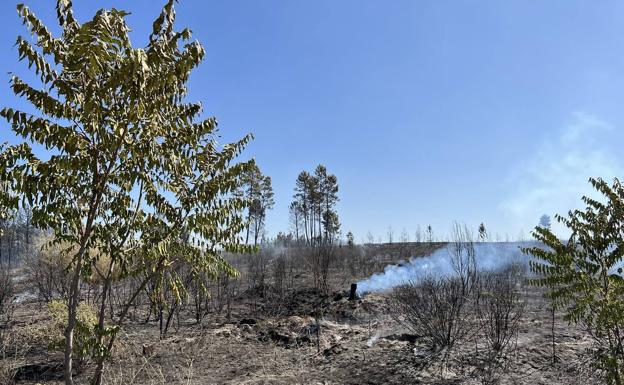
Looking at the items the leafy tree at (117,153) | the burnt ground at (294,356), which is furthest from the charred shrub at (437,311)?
the leafy tree at (117,153)

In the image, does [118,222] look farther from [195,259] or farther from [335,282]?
[335,282]

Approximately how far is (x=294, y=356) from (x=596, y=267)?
5.87 meters

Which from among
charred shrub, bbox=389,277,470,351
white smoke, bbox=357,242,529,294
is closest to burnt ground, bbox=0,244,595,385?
charred shrub, bbox=389,277,470,351

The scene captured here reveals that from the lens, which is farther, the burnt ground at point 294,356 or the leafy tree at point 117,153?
the burnt ground at point 294,356

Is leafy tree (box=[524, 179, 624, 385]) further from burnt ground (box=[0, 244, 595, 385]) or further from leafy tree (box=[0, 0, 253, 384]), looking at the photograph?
leafy tree (box=[0, 0, 253, 384])

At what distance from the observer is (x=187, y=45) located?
3.93 m

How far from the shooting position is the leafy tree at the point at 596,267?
5223 millimetres

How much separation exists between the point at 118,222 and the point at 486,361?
6408 millimetres

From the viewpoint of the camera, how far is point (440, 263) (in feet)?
83.7

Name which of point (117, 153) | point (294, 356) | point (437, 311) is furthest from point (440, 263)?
point (117, 153)

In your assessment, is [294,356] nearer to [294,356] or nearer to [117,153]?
[294,356]

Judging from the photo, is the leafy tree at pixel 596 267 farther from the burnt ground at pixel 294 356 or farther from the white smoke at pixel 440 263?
the white smoke at pixel 440 263

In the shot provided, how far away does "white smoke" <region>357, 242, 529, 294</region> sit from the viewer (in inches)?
793

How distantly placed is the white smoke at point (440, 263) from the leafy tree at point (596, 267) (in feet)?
41.4
